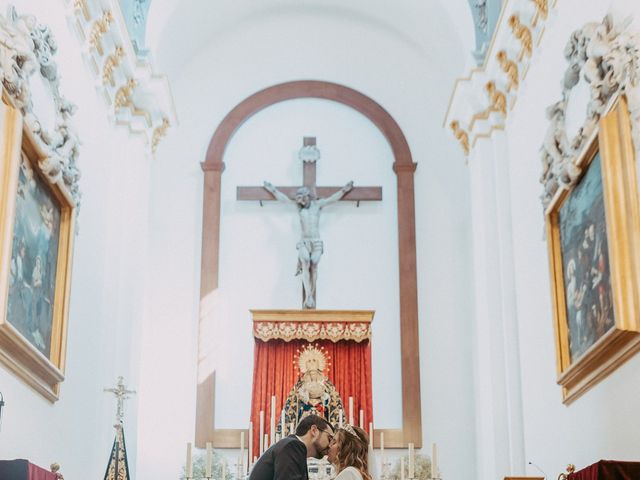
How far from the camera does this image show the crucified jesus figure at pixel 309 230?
14.9 meters

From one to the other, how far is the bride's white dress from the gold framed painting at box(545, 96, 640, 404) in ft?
6.72

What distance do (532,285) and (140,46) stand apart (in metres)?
5.38

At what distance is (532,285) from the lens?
36.6 ft

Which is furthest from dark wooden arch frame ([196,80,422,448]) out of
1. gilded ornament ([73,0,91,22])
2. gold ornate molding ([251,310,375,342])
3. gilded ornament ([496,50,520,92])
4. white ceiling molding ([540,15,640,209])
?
white ceiling molding ([540,15,640,209])

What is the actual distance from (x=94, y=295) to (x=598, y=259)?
17.8 ft

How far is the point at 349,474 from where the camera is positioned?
736 centimetres

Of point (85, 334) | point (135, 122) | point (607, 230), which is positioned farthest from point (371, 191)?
point (607, 230)

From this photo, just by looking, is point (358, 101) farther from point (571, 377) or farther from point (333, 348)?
point (571, 377)

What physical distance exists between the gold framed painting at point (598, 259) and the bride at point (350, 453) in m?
1.93

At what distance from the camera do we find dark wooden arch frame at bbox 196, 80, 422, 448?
14477 mm

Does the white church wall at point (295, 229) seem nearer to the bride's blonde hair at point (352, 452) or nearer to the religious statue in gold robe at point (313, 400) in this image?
the religious statue in gold robe at point (313, 400)

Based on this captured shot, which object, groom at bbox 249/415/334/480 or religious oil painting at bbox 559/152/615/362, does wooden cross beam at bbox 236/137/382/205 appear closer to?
religious oil painting at bbox 559/152/615/362

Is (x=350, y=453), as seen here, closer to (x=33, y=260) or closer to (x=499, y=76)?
(x=33, y=260)

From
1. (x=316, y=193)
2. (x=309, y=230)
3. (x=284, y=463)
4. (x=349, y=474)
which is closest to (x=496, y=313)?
(x=309, y=230)
